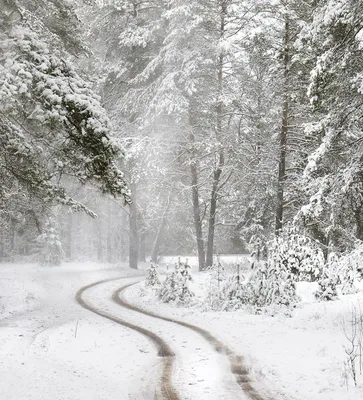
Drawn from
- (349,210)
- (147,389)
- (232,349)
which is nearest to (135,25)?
(349,210)

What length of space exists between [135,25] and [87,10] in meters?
3.69

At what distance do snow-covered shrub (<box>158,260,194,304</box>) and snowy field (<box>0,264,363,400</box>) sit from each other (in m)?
0.67

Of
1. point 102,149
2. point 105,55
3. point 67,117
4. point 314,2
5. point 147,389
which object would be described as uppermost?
point 105,55

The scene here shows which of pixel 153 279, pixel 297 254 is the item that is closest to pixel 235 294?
pixel 297 254

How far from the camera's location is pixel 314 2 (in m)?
11.0

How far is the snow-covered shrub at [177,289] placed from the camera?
51.7 ft

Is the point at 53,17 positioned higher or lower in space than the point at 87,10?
lower

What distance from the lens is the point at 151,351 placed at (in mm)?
9555

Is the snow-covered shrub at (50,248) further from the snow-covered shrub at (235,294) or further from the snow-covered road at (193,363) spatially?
the snow-covered shrub at (235,294)

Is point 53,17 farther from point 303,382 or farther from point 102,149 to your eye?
point 303,382

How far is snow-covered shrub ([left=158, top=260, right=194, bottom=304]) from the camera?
620 inches

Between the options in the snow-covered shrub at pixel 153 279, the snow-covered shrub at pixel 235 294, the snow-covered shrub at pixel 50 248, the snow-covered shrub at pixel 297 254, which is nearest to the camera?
the snow-covered shrub at pixel 235 294

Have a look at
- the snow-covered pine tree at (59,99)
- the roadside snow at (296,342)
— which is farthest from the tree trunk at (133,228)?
the snow-covered pine tree at (59,99)

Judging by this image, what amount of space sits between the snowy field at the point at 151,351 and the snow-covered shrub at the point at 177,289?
674 mm
